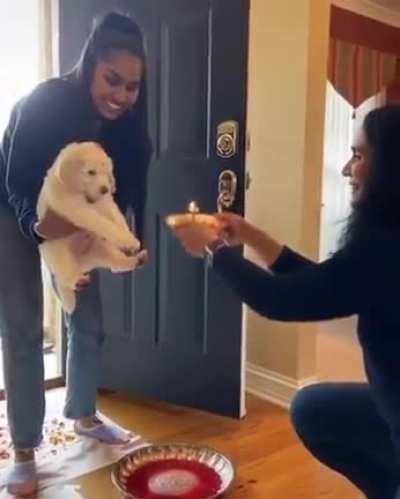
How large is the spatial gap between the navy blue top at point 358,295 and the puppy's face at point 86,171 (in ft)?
1.63

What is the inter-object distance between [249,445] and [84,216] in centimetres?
101

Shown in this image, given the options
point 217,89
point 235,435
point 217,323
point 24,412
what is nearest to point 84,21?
point 217,89

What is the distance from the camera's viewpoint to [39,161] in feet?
5.85

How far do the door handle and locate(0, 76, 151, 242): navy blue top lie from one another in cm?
45

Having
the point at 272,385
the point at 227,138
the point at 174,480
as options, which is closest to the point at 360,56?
the point at 227,138

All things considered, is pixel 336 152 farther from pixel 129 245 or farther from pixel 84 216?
pixel 84 216

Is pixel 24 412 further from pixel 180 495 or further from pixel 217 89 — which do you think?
pixel 217 89

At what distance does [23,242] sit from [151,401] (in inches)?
41.4

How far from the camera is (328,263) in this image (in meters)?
1.34

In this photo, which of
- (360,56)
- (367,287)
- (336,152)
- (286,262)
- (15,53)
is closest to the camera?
(367,287)

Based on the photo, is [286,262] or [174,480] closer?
[286,262]

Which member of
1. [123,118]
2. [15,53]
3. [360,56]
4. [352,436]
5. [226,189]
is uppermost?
[360,56]

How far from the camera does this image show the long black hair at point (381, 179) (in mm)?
1307

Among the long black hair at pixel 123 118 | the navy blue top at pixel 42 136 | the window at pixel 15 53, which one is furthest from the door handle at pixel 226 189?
the window at pixel 15 53
